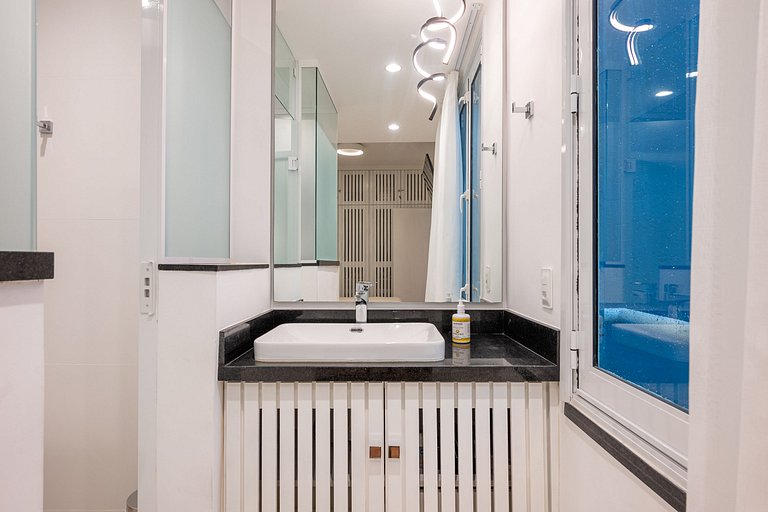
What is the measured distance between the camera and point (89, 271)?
65.9 inches

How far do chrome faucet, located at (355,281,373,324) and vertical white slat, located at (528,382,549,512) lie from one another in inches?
26.7

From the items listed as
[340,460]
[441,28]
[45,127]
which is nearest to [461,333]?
[340,460]

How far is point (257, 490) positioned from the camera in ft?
3.83

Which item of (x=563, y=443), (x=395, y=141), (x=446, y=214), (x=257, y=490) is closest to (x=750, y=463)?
(x=563, y=443)

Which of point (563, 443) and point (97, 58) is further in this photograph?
point (97, 58)

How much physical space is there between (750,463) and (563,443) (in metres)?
0.81

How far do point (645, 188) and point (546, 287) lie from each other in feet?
1.56

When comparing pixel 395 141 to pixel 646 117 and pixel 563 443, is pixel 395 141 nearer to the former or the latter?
pixel 646 117

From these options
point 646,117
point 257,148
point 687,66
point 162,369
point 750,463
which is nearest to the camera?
point 750,463

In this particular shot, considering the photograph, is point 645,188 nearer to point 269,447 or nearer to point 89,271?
point 269,447

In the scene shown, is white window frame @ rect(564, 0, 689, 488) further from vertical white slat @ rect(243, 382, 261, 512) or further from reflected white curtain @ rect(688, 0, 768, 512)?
vertical white slat @ rect(243, 382, 261, 512)

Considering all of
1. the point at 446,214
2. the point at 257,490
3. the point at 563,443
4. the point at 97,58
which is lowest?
the point at 257,490

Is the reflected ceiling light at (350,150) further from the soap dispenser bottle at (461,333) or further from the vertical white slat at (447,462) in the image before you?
the vertical white slat at (447,462)

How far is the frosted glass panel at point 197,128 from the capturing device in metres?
1.20
